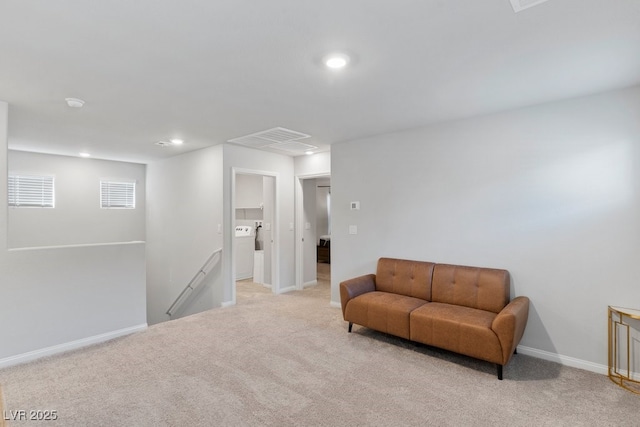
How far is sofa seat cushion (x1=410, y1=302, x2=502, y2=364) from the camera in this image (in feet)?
8.64

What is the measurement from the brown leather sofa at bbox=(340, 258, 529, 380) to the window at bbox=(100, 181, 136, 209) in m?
5.12

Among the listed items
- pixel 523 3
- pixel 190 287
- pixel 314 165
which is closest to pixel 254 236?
pixel 190 287

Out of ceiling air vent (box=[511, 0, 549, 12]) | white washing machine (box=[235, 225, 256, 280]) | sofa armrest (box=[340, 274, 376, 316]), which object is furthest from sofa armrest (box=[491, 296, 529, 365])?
white washing machine (box=[235, 225, 256, 280])

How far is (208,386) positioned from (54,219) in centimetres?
496

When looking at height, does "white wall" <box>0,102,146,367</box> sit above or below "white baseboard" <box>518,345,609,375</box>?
above

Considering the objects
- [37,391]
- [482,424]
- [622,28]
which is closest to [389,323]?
[482,424]

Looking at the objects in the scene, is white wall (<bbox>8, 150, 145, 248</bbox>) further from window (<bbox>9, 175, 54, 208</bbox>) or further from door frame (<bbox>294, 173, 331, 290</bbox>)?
door frame (<bbox>294, 173, 331, 290</bbox>)

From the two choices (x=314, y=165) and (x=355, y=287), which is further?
(x=314, y=165)

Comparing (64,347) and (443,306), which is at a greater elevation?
(443,306)

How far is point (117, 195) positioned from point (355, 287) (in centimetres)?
527

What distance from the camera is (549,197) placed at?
9.90ft

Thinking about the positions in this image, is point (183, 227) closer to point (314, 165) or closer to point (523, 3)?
point (314, 165)

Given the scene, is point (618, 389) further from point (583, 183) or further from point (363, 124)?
point (363, 124)

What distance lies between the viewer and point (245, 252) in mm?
7055
